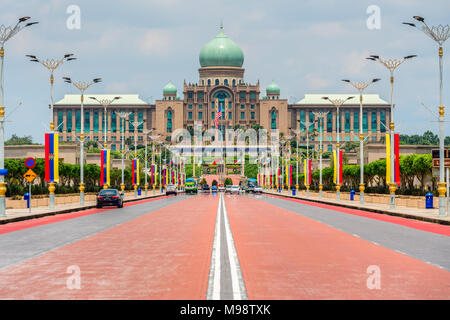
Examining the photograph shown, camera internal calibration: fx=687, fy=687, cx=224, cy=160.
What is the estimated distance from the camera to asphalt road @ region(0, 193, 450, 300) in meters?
10.4

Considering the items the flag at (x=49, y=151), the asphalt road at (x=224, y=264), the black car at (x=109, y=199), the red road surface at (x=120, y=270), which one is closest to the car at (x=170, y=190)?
the black car at (x=109, y=199)

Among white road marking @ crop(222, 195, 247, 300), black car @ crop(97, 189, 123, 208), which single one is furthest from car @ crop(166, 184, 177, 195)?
white road marking @ crop(222, 195, 247, 300)

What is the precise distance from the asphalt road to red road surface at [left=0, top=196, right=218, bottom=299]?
0.02 meters

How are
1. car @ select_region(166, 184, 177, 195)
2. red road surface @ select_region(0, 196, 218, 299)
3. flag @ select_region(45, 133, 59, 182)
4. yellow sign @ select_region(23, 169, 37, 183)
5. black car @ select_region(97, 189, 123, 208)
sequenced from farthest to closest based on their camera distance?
car @ select_region(166, 184, 177, 195) < black car @ select_region(97, 189, 123, 208) < flag @ select_region(45, 133, 59, 182) < yellow sign @ select_region(23, 169, 37, 183) < red road surface @ select_region(0, 196, 218, 299)

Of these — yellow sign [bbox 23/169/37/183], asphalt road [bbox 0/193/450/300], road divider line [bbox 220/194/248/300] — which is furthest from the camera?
yellow sign [bbox 23/169/37/183]

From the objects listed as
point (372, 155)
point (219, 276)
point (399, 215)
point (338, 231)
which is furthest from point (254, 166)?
point (219, 276)

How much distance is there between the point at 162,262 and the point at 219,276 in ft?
8.31

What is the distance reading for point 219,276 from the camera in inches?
474

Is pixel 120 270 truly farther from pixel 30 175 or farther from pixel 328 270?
pixel 30 175

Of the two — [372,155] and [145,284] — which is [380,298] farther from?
[372,155]

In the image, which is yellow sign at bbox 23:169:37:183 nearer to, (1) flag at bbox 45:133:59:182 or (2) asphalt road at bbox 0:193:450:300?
(1) flag at bbox 45:133:59:182

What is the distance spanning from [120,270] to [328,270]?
3908 mm

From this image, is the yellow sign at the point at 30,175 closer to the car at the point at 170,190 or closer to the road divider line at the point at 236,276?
the road divider line at the point at 236,276

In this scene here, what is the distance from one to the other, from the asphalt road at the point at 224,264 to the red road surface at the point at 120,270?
2 cm
